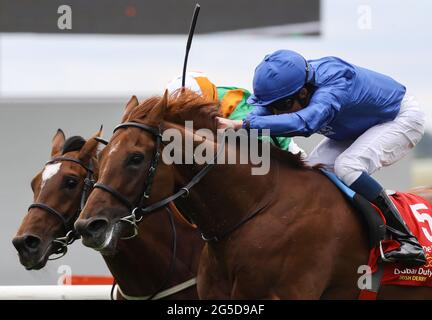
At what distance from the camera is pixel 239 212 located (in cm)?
354

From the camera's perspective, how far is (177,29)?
8047 mm

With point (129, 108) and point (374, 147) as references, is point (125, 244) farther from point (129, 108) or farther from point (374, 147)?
point (374, 147)

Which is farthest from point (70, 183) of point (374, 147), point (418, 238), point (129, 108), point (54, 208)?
point (418, 238)

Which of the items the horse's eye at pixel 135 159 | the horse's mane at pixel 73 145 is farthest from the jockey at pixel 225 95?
the horse's eye at pixel 135 159

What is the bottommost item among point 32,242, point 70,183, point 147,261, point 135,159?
point 147,261

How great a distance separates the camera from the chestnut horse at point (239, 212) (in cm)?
335

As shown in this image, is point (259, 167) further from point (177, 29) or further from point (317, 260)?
point (177, 29)

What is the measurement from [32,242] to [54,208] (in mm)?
197

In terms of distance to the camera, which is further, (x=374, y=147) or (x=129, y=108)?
(x=374, y=147)

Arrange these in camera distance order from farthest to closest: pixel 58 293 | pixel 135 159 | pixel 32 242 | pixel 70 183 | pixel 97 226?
1. pixel 58 293
2. pixel 70 183
3. pixel 32 242
4. pixel 135 159
5. pixel 97 226

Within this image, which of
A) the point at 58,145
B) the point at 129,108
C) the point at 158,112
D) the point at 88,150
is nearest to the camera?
the point at 158,112

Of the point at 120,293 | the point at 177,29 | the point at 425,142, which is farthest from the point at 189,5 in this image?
the point at 120,293

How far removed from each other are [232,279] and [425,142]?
17.3 feet

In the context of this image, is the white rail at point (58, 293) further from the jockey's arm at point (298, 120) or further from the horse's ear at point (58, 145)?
the jockey's arm at point (298, 120)
